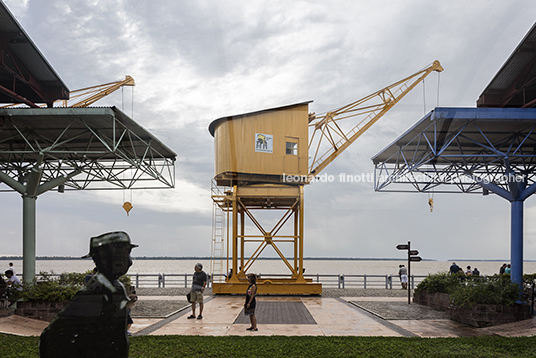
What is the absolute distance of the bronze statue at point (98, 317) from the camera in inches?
204

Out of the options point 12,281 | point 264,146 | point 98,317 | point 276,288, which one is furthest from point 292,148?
point 98,317

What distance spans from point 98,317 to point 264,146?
16473 mm

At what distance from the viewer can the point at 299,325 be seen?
1271 cm

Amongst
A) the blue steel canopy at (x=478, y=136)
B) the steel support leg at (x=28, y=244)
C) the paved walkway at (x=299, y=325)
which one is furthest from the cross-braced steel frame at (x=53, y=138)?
the blue steel canopy at (x=478, y=136)

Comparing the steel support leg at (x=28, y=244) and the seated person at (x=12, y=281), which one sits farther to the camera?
the steel support leg at (x=28, y=244)

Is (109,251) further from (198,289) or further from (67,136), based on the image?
(67,136)

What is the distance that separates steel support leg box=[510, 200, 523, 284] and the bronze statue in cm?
1401

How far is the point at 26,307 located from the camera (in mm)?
13203

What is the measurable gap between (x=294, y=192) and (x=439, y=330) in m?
10.6

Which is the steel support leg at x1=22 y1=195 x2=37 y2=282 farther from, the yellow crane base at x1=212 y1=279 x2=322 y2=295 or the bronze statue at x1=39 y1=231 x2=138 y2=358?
the bronze statue at x1=39 y1=231 x2=138 y2=358

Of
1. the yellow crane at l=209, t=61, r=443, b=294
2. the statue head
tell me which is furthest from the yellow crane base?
the statue head

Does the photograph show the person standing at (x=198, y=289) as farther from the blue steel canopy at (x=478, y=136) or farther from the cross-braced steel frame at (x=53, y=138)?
the blue steel canopy at (x=478, y=136)

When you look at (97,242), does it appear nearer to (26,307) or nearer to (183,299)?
(26,307)

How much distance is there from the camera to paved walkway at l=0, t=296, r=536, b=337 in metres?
11.5
